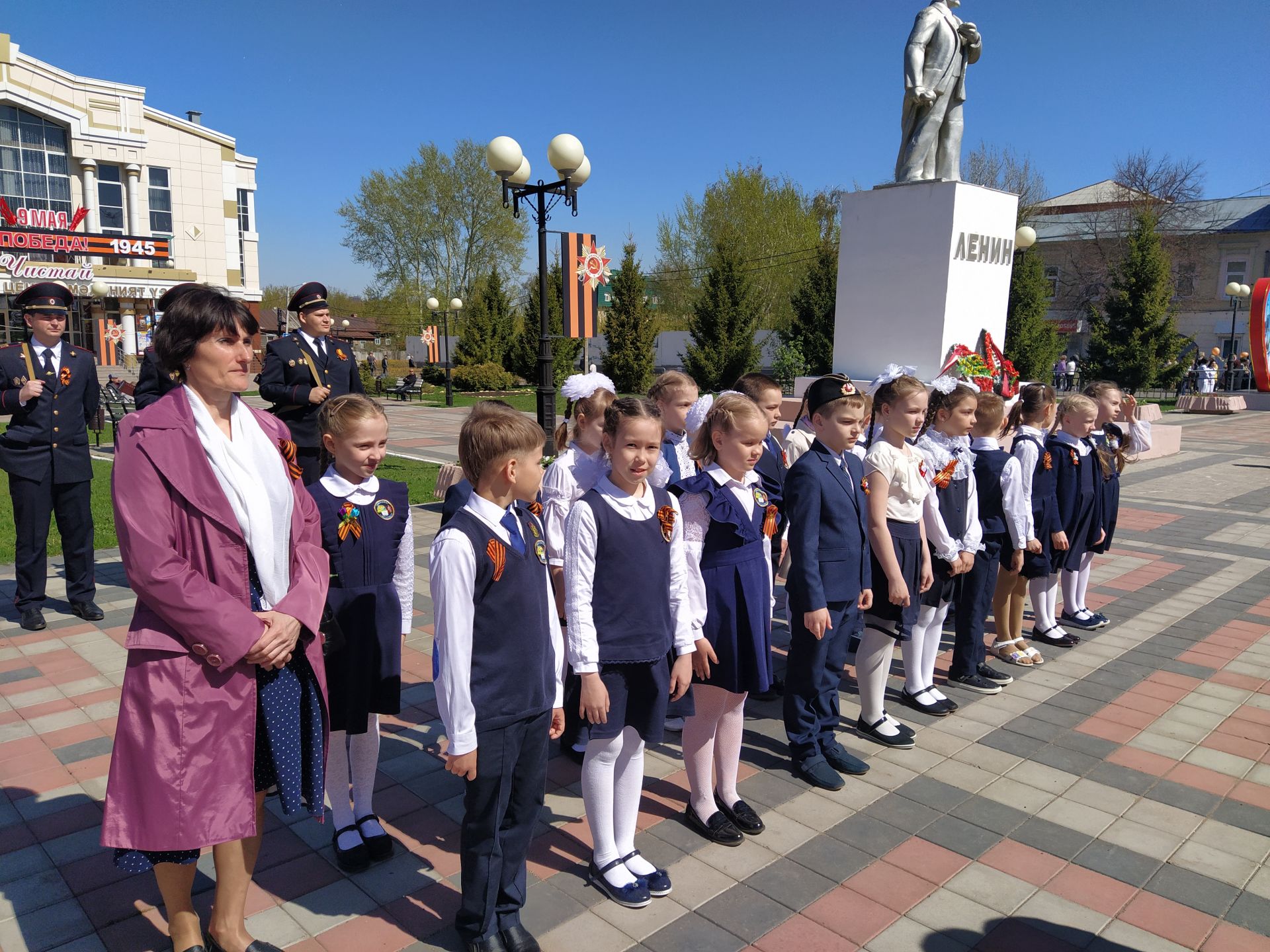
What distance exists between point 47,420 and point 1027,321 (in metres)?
28.1

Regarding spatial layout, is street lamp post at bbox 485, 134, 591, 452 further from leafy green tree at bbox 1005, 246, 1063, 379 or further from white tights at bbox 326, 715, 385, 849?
leafy green tree at bbox 1005, 246, 1063, 379

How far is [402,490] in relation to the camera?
3025mm

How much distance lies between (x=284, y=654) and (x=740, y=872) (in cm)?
177

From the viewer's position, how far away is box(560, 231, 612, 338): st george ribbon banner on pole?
9.60m

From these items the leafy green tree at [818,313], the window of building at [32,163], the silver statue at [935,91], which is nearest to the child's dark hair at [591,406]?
the silver statue at [935,91]

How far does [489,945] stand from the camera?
240 cm

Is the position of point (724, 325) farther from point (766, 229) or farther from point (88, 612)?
point (88, 612)

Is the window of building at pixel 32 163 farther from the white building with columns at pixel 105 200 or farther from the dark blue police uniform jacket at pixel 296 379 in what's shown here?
the dark blue police uniform jacket at pixel 296 379

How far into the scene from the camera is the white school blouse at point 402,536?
286 centimetres

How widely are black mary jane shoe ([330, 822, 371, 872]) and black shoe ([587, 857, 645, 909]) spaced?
802 mm

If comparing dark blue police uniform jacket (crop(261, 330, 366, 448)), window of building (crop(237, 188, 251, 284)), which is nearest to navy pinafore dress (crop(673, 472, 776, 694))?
dark blue police uniform jacket (crop(261, 330, 366, 448))

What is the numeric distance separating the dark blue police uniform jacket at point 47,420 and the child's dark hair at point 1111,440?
21.9 ft

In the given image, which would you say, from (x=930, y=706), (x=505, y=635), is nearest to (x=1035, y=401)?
(x=930, y=706)

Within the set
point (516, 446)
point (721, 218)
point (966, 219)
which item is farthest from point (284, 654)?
point (721, 218)
